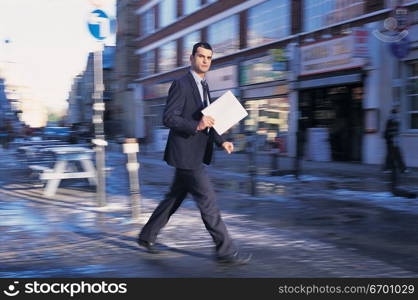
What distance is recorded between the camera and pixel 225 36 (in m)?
23.7

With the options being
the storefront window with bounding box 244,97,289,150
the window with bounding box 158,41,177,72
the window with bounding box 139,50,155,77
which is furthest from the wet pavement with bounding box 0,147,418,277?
the window with bounding box 139,50,155,77

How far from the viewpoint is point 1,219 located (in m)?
6.62

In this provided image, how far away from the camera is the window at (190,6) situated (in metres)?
26.5

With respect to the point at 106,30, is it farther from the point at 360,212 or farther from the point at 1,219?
the point at 360,212

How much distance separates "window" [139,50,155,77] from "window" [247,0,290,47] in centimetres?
1290

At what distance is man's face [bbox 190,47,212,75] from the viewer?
4.30 meters

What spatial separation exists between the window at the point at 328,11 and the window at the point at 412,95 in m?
2.69

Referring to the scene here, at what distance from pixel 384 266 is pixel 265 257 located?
3.41ft

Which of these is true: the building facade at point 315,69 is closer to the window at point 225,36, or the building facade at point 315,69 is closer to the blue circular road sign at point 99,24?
the window at point 225,36

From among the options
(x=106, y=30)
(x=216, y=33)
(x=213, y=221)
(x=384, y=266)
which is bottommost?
(x=384, y=266)

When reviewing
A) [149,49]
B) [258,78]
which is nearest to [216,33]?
[258,78]

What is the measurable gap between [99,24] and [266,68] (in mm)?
13477

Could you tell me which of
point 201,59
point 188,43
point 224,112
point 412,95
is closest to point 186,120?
point 224,112

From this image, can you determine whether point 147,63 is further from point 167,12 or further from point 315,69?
point 315,69
